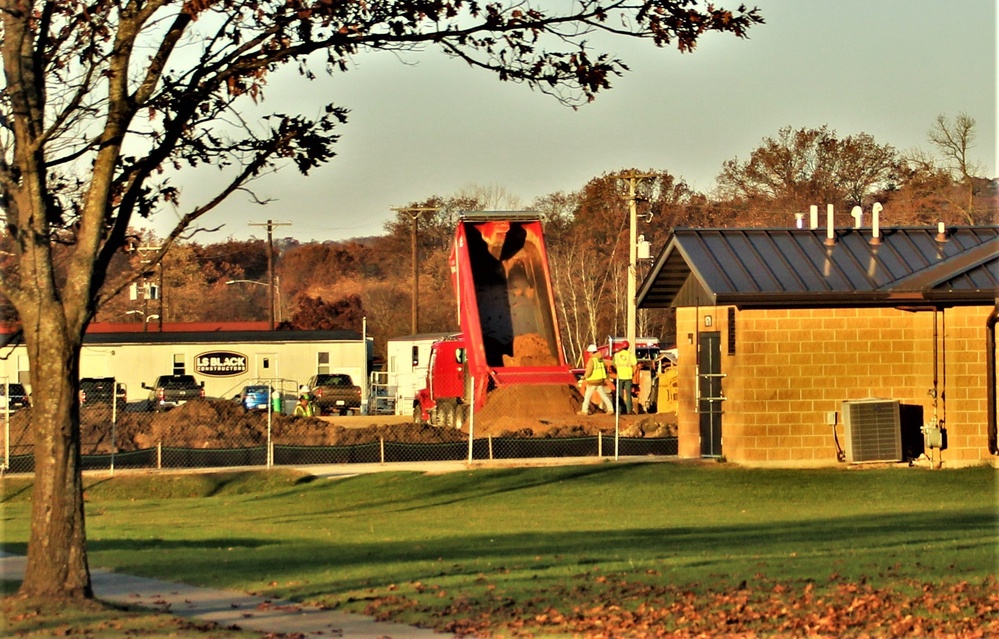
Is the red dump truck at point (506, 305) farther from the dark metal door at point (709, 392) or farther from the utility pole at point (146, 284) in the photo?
the utility pole at point (146, 284)

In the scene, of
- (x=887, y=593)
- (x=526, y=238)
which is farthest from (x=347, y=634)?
(x=526, y=238)

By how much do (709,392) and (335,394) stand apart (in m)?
28.7

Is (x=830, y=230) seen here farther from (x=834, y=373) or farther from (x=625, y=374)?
(x=625, y=374)

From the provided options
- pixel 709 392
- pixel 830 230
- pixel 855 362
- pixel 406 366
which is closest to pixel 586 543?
pixel 855 362

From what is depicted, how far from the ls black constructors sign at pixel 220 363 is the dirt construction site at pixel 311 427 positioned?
21009 millimetres

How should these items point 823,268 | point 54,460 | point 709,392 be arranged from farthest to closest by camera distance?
1. point 709,392
2. point 823,268
3. point 54,460

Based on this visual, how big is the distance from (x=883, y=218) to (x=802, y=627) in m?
52.4

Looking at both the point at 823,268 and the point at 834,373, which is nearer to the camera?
the point at 834,373

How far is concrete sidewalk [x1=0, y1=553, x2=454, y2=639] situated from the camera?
890cm

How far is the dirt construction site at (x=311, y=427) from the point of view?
26.8 meters

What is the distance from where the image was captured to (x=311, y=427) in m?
32.0

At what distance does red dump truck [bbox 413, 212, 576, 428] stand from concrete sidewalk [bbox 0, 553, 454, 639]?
15804mm

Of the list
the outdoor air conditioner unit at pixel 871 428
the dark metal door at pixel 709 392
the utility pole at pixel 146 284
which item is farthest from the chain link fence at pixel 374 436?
the outdoor air conditioner unit at pixel 871 428

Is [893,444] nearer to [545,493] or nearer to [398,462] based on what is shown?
[545,493]
